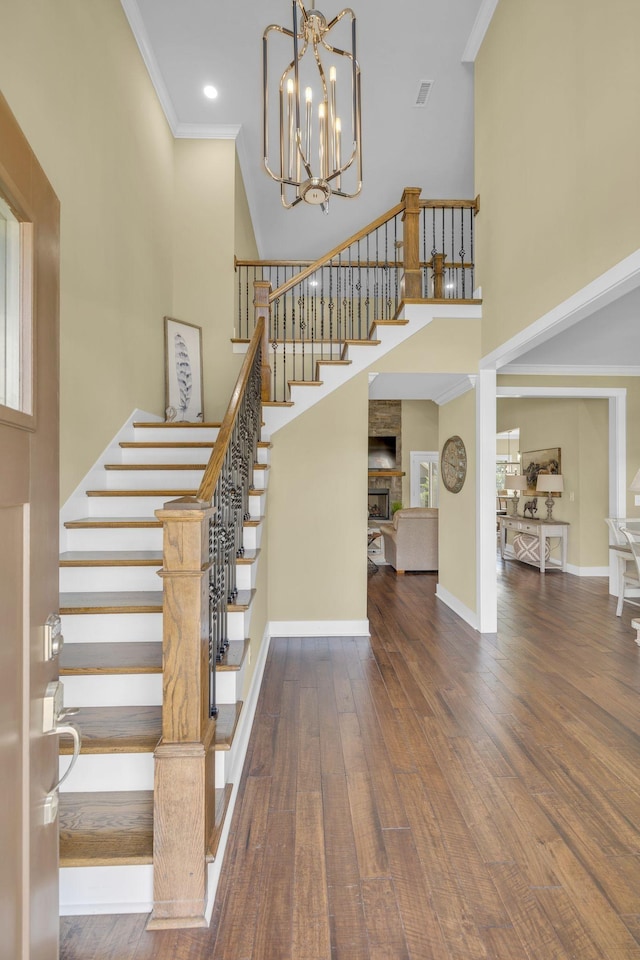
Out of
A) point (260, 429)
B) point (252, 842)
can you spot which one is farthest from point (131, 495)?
point (252, 842)

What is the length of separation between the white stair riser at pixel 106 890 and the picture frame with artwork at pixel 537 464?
7555 millimetres

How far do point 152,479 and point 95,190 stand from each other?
2.06 m

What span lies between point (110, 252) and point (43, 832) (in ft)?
12.3

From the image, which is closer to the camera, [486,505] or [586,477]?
[486,505]

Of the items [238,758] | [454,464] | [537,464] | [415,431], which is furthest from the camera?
[415,431]

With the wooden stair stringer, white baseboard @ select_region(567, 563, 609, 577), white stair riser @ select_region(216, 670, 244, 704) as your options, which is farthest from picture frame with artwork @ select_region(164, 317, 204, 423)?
white baseboard @ select_region(567, 563, 609, 577)

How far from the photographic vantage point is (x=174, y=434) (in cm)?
418

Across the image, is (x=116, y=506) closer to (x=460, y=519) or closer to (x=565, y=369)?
(x=460, y=519)

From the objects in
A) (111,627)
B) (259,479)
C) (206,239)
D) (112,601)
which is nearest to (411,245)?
(206,239)

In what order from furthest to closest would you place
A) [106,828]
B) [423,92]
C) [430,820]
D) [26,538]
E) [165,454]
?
[423,92] < [165,454] < [430,820] < [106,828] < [26,538]

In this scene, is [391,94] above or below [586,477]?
above

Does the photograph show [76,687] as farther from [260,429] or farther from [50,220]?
[260,429]

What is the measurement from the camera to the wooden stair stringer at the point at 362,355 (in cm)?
439

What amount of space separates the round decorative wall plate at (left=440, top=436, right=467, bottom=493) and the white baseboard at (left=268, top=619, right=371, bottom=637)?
1792 millimetres
